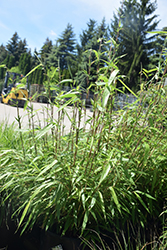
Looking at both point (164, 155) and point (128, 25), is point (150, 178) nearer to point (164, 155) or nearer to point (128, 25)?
point (164, 155)

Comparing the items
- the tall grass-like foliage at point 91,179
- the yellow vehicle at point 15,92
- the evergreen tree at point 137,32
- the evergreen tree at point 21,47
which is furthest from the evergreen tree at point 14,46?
the tall grass-like foliage at point 91,179

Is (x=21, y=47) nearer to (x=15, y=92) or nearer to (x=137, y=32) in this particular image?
(x=137, y=32)

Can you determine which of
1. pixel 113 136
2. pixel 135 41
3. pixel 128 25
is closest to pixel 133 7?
pixel 128 25

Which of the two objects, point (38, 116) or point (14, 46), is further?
point (14, 46)

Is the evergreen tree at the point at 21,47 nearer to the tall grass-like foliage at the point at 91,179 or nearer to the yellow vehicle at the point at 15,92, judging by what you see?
the yellow vehicle at the point at 15,92

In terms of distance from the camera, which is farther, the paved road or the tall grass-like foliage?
the paved road

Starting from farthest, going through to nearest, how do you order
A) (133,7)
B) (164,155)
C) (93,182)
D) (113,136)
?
1. (133,7)
2. (113,136)
3. (164,155)
4. (93,182)

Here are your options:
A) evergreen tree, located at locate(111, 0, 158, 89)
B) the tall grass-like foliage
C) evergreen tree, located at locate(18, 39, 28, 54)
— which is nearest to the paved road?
the tall grass-like foliage

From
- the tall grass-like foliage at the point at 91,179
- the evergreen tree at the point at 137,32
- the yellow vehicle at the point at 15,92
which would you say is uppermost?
the evergreen tree at the point at 137,32

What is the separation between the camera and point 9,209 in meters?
1.29

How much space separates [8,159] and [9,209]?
323 mm

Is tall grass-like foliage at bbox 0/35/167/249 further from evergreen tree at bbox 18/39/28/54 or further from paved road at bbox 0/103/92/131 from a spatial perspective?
evergreen tree at bbox 18/39/28/54

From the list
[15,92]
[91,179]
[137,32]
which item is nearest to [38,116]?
[15,92]

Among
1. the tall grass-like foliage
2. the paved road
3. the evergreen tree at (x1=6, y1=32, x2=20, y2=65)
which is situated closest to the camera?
the tall grass-like foliage
